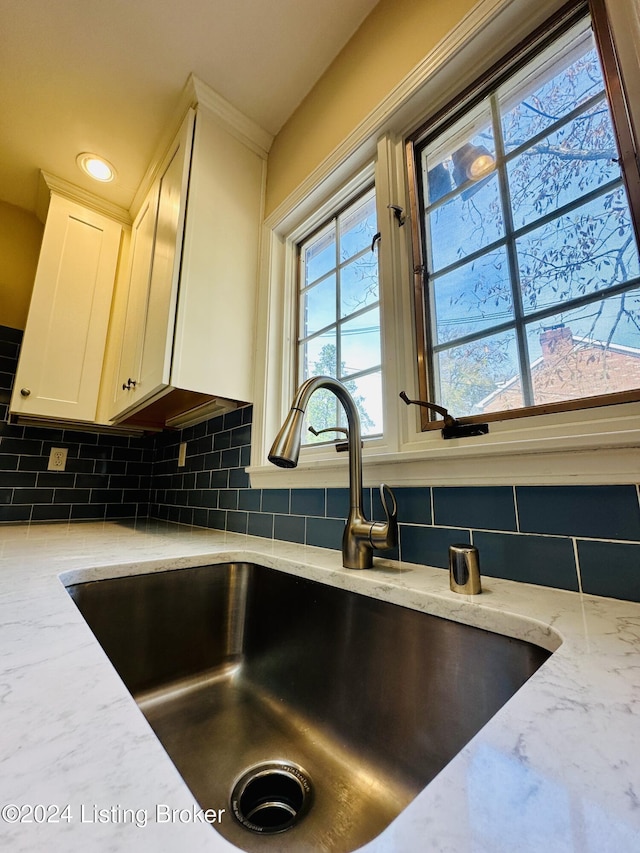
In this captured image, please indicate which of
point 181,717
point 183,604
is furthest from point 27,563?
point 181,717

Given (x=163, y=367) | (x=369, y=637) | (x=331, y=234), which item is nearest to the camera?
(x=369, y=637)

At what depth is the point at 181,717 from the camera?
2.48 ft

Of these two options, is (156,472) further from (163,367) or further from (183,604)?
(183,604)

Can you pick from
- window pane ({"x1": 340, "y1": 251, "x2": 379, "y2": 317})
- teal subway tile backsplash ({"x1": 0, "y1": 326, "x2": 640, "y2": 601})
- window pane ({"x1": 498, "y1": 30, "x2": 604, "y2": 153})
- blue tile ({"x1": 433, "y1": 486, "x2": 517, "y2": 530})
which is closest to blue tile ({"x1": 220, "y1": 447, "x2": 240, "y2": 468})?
teal subway tile backsplash ({"x1": 0, "y1": 326, "x2": 640, "y2": 601})

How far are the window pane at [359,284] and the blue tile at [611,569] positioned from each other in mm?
896

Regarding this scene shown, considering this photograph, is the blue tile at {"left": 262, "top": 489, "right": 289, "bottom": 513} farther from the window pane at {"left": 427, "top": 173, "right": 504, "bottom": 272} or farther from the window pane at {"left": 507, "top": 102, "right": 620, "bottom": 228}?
the window pane at {"left": 507, "top": 102, "right": 620, "bottom": 228}

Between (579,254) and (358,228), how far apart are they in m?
0.79

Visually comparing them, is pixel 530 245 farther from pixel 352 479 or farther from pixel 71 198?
pixel 71 198

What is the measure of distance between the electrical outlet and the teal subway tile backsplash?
26 millimetres

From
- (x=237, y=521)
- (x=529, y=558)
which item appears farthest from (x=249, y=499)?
(x=529, y=558)

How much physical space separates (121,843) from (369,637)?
57cm

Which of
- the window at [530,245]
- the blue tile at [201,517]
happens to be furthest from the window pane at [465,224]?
the blue tile at [201,517]

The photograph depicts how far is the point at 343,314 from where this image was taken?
132cm

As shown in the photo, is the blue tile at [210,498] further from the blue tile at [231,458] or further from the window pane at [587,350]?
the window pane at [587,350]
